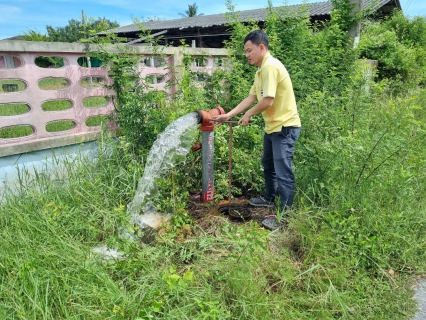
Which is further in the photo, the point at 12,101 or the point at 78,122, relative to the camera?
the point at 78,122

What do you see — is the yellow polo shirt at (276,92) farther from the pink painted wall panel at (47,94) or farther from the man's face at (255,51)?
the pink painted wall panel at (47,94)

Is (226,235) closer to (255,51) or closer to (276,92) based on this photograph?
(276,92)

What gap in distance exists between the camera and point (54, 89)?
140 inches

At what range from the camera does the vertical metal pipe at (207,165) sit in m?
3.03

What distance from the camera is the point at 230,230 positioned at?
2664mm

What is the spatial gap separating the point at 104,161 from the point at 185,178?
3.20ft

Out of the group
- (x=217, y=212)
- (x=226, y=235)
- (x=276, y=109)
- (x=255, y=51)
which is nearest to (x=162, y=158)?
(x=217, y=212)

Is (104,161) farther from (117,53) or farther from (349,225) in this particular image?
(349,225)

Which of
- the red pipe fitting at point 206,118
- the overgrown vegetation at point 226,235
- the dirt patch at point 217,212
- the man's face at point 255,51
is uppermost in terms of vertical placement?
the man's face at point 255,51

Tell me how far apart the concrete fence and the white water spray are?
1.27m

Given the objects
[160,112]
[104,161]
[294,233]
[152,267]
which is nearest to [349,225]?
[294,233]

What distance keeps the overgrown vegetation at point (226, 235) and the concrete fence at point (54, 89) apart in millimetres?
280

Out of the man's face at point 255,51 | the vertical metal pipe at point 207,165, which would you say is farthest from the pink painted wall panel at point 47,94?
the man's face at point 255,51

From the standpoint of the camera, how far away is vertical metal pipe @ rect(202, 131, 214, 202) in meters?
3.03
